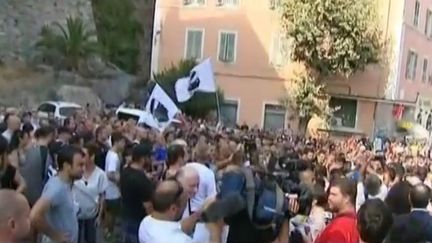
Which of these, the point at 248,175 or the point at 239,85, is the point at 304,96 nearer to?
the point at 239,85

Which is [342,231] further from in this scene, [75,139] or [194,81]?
[194,81]

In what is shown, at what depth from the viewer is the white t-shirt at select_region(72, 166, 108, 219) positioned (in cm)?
984

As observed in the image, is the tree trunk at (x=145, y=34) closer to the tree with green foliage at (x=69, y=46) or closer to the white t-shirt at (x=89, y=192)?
the tree with green foliage at (x=69, y=46)

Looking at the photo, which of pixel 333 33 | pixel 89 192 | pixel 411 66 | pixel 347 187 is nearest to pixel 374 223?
pixel 347 187

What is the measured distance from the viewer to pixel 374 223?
5930 millimetres

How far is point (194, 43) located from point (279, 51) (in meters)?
4.12

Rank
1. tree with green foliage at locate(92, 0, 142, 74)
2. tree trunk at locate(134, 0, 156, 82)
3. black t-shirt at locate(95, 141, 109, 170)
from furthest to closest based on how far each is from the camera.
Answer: tree trunk at locate(134, 0, 156, 82) < tree with green foliage at locate(92, 0, 142, 74) < black t-shirt at locate(95, 141, 109, 170)

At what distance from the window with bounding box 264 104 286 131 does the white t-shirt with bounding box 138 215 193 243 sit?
34216 mm

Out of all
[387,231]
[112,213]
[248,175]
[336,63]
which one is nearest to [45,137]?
[112,213]

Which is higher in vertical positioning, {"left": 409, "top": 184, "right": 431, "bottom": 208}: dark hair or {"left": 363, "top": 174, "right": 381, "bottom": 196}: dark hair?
{"left": 409, "top": 184, "right": 431, "bottom": 208}: dark hair

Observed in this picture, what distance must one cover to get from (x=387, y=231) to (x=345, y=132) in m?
35.3

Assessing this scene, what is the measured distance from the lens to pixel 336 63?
128 feet

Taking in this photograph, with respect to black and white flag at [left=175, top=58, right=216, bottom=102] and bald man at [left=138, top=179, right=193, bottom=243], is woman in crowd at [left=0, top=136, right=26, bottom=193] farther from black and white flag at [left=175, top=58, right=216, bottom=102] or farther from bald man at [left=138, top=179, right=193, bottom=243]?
black and white flag at [left=175, top=58, right=216, bottom=102]

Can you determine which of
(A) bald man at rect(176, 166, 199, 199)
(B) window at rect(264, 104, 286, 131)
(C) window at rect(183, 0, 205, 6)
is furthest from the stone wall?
(A) bald man at rect(176, 166, 199, 199)
